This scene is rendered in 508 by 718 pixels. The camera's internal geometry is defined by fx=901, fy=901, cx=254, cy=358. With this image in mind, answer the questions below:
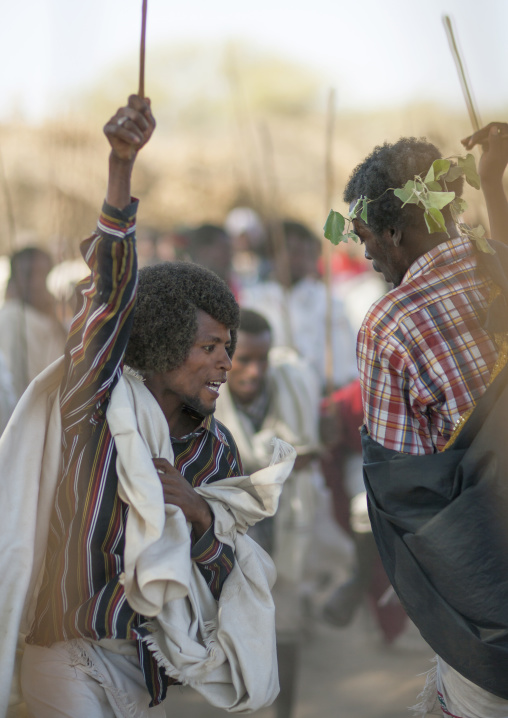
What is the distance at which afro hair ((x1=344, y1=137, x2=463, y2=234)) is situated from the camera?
2.19 m

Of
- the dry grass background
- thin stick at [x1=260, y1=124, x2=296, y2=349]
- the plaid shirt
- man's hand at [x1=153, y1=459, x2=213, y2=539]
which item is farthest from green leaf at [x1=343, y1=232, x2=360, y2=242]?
the dry grass background

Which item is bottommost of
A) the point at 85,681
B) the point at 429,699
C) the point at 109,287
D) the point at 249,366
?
the point at 429,699

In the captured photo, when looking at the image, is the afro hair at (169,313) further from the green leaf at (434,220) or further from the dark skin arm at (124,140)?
the green leaf at (434,220)

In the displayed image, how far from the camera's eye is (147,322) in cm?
220

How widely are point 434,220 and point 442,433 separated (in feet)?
1.67

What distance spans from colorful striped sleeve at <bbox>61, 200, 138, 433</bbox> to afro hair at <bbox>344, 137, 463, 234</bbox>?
0.60 meters

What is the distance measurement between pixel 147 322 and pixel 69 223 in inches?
92.6

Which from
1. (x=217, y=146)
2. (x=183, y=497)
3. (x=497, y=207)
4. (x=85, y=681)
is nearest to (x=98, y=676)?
(x=85, y=681)

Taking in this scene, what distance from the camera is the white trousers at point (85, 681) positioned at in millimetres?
2045

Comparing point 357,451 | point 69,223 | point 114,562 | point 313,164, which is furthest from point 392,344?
point 313,164

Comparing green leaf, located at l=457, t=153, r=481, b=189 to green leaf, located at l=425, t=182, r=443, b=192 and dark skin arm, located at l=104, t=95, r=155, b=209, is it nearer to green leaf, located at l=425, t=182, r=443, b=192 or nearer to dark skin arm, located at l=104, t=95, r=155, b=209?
green leaf, located at l=425, t=182, r=443, b=192

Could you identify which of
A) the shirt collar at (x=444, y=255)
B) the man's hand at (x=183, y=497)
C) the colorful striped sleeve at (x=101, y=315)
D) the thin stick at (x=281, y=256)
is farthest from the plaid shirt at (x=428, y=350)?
the thin stick at (x=281, y=256)

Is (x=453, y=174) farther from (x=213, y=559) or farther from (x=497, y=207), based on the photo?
(x=213, y=559)

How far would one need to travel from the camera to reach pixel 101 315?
1976 millimetres
